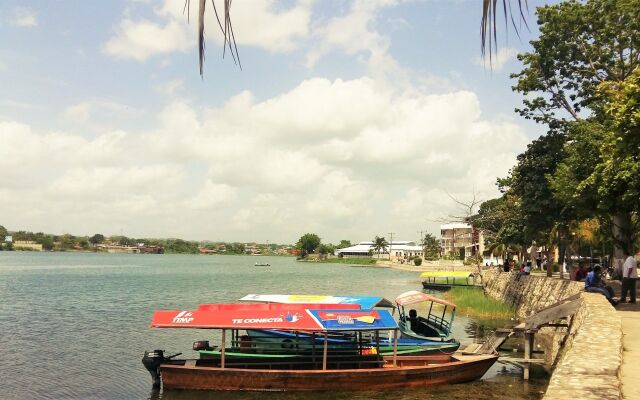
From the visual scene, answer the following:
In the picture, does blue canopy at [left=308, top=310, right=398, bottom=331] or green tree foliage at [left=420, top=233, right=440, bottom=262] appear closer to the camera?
blue canopy at [left=308, top=310, right=398, bottom=331]

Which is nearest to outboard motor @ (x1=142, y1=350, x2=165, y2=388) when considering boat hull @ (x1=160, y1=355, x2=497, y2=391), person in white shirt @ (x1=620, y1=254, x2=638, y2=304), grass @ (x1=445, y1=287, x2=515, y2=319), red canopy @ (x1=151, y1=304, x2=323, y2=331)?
boat hull @ (x1=160, y1=355, x2=497, y2=391)

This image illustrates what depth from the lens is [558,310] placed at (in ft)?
57.6

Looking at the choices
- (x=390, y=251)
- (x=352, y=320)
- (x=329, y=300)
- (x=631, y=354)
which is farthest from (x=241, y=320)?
(x=390, y=251)

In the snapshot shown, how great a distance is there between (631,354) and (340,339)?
34.3 feet

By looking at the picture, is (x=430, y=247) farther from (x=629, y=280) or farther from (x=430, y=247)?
(x=629, y=280)

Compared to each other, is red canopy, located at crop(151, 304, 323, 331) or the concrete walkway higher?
the concrete walkway

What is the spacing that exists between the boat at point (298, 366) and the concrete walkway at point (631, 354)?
4.75 metres

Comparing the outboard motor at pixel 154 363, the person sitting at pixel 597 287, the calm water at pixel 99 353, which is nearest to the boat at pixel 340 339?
the calm water at pixel 99 353

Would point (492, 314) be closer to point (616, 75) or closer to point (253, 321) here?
point (616, 75)

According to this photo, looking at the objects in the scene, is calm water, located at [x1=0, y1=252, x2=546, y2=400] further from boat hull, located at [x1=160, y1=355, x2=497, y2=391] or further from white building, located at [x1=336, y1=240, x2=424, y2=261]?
white building, located at [x1=336, y1=240, x2=424, y2=261]

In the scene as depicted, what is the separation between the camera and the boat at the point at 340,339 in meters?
18.8

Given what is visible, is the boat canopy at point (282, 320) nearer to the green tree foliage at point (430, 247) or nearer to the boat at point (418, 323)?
the boat at point (418, 323)

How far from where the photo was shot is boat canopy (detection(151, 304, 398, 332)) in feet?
56.1

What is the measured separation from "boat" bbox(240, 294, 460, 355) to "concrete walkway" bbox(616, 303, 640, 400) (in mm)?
6283
